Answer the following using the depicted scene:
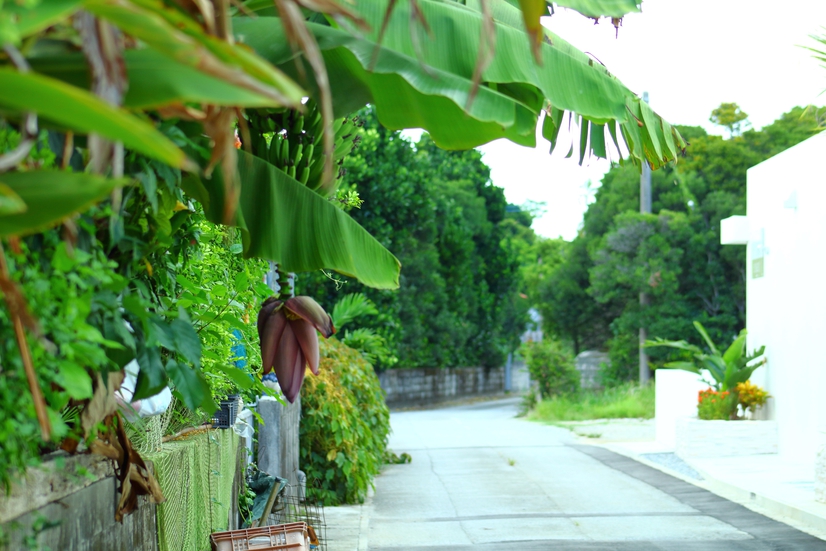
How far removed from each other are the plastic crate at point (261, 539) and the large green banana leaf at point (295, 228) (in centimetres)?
211

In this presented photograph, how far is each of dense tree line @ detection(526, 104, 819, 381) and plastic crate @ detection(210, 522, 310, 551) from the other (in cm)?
2352

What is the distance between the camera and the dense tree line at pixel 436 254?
78.8 ft

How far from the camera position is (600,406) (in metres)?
24.0

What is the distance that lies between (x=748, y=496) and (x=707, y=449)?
10.9 feet

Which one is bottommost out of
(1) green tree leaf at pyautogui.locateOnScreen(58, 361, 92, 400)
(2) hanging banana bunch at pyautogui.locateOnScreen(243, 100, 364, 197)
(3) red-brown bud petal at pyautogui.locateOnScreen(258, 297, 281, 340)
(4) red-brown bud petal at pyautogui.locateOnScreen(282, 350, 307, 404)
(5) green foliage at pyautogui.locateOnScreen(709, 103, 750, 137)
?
(4) red-brown bud petal at pyautogui.locateOnScreen(282, 350, 307, 404)

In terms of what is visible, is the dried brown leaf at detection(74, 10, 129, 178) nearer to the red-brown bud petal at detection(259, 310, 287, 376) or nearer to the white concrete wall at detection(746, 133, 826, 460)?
the red-brown bud petal at detection(259, 310, 287, 376)

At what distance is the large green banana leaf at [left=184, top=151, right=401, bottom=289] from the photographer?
9.36ft

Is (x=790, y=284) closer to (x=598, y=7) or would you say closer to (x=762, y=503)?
(x=762, y=503)

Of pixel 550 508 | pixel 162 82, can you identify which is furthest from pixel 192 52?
pixel 550 508

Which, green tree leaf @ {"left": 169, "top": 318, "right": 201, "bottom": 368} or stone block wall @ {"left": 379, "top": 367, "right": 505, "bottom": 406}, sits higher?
green tree leaf @ {"left": 169, "top": 318, "right": 201, "bottom": 368}

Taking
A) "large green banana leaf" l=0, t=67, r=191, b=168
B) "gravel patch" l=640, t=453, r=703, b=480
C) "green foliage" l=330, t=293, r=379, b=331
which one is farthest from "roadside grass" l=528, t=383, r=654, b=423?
"large green banana leaf" l=0, t=67, r=191, b=168

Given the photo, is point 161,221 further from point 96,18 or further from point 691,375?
point 691,375

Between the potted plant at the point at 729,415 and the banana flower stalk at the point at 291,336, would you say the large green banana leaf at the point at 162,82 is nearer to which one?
the banana flower stalk at the point at 291,336

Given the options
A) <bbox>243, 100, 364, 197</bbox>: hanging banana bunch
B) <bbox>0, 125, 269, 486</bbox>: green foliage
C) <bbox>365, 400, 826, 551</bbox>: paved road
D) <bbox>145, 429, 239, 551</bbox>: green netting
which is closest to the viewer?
<bbox>0, 125, 269, 486</bbox>: green foliage
